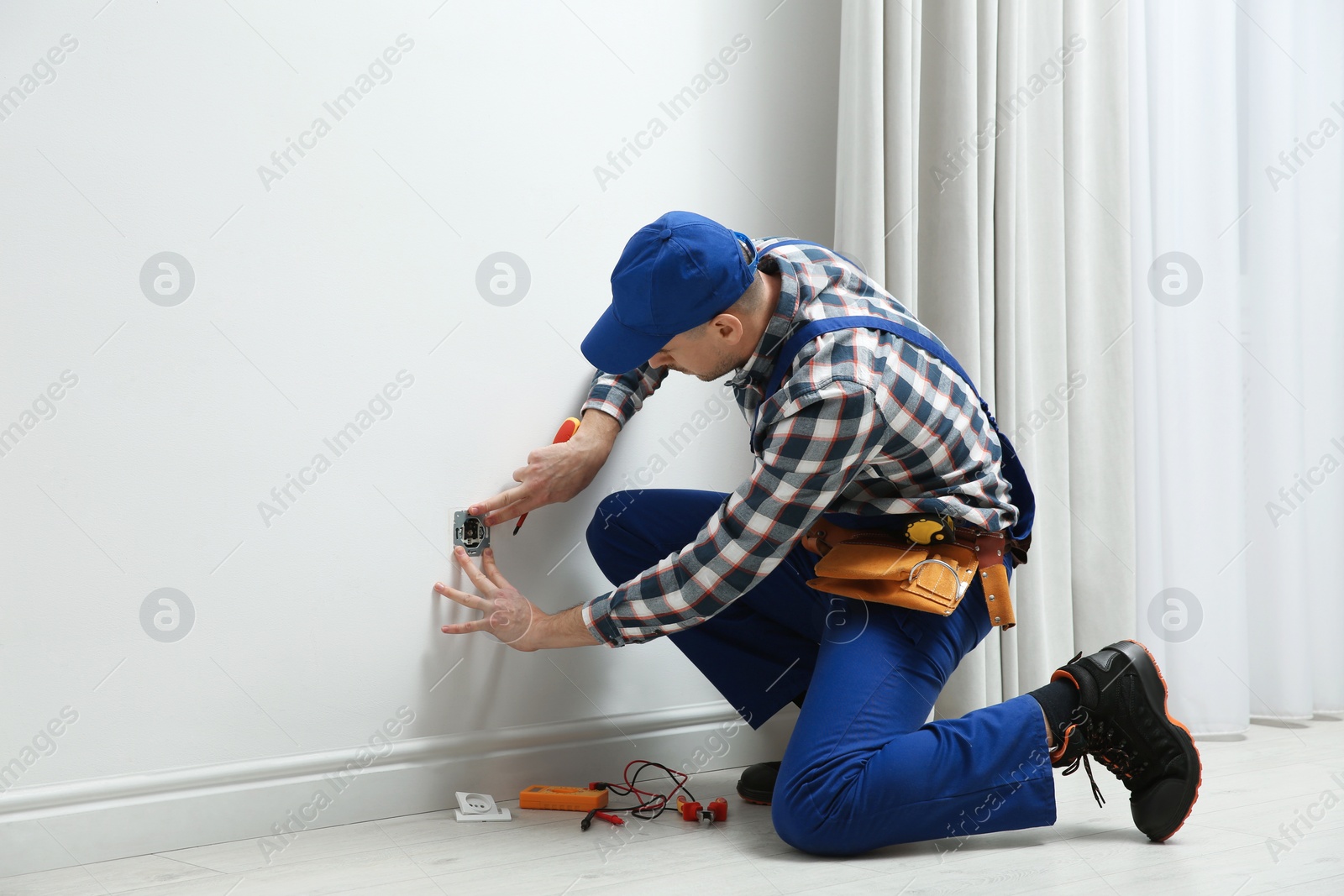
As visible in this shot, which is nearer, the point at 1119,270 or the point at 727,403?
the point at 727,403

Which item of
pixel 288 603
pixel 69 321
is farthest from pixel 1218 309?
pixel 69 321

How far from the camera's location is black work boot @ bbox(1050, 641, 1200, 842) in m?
1.31

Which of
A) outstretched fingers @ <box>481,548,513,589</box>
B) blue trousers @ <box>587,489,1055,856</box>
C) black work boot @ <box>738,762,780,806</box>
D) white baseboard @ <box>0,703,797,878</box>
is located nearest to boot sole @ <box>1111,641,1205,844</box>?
blue trousers @ <box>587,489,1055,856</box>

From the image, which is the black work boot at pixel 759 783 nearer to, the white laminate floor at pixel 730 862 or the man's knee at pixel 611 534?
the white laminate floor at pixel 730 862

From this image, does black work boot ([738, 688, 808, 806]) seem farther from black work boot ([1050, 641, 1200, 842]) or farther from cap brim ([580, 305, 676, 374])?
cap brim ([580, 305, 676, 374])

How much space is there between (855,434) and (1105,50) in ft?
4.16

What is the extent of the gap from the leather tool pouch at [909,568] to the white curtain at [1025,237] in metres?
0.38

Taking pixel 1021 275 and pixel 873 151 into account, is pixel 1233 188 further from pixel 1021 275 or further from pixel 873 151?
pixel 873 151

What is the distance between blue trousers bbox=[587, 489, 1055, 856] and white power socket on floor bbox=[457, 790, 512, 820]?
0.40 meters

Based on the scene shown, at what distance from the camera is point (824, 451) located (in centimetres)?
121

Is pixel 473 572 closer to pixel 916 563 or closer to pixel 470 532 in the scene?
pixel 470 532

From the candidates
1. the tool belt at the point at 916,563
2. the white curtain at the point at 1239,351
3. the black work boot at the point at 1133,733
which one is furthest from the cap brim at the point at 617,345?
the white curtain at the point at 1239,351

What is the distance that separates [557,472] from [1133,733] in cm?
88

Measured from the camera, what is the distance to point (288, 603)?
4.60 feet
